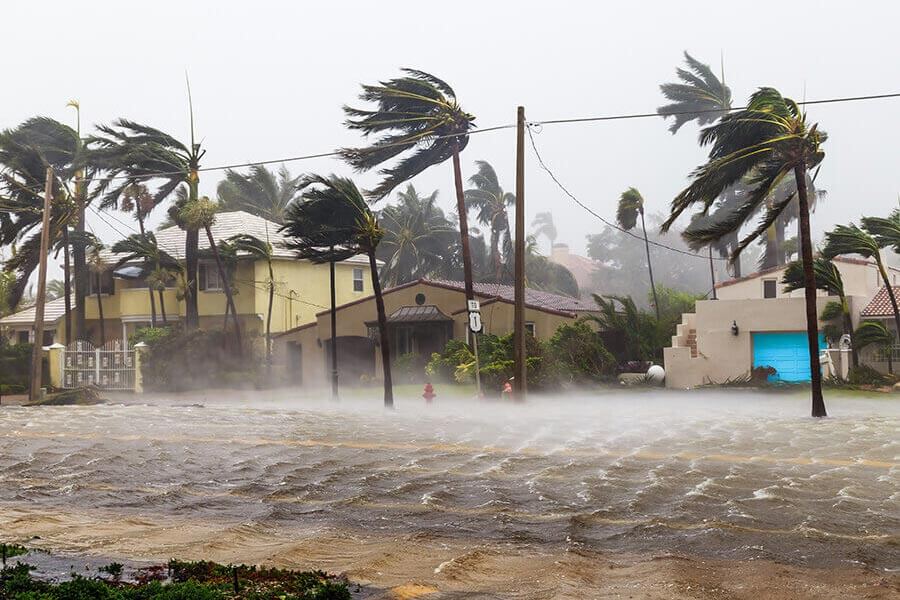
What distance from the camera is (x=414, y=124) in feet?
128

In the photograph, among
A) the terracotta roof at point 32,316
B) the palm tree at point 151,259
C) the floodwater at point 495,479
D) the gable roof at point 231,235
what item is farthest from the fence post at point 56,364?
the floodwater at point 495,479

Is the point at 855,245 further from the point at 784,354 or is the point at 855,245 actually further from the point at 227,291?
the point at 227,291

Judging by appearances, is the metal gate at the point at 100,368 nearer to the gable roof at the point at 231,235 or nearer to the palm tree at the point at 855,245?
the gable roof at the point at 231,235

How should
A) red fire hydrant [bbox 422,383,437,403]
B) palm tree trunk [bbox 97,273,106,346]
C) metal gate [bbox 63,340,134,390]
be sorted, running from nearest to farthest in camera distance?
red fire hydrant [bbox 422,383,437,403] < metal gate [bbox 63,340,134,390] < palm tree trunk [bbox 97,273,106,346]

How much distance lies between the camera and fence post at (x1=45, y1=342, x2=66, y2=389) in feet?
152

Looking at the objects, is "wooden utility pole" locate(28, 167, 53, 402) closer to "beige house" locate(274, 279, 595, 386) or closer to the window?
"beige house" locate(274, 279, 595, 386)

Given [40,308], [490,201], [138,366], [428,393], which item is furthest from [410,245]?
[428,393]

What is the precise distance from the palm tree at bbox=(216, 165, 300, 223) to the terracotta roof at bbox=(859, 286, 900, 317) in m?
40.8

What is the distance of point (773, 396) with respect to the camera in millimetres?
34812

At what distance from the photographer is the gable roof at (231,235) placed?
5228cm

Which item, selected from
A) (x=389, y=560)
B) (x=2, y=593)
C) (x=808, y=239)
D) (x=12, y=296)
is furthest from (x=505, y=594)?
(x=12, y=296)

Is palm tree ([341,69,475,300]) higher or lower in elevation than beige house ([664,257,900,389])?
higher

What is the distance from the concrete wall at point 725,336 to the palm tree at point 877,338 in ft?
8.25

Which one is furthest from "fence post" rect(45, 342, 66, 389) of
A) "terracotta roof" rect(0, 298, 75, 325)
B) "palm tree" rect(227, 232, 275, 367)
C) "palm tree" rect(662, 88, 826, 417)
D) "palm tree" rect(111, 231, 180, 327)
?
"palm tree" rect(662, 88, 826, 417)
